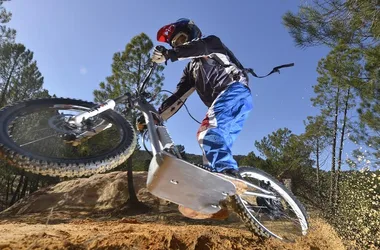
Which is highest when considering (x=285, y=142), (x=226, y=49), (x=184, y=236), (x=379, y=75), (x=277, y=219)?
(x=285, y=142)

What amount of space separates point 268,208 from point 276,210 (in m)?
0.11

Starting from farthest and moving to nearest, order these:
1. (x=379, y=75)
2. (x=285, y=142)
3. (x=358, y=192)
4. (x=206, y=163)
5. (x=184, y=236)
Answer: (x=285, y=142) < (x=358, y=192) < (x=379, y=75) < (x=184, y=236) < (x=206, y=163)

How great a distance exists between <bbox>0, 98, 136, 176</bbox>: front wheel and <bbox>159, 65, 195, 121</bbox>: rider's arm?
927 millimetres

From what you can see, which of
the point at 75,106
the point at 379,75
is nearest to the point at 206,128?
the point at 75,106

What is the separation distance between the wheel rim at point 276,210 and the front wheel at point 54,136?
1.52 meters

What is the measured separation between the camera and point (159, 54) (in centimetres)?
325

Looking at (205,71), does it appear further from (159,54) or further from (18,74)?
(18,74)

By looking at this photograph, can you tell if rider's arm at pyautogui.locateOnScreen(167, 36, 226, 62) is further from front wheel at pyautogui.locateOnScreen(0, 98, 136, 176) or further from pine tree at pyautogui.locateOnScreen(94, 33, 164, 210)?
pine tree at pyautogui.locateOnScreen(94, 33, 164, 210)

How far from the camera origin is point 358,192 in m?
17.5

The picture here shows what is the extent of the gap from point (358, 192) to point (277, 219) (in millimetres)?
15963

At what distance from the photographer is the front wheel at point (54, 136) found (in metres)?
2.61

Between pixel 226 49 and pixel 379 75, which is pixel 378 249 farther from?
pixel 226 49

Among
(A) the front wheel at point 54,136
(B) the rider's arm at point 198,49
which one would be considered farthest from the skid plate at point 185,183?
(B) the rider's arm at point 198,49

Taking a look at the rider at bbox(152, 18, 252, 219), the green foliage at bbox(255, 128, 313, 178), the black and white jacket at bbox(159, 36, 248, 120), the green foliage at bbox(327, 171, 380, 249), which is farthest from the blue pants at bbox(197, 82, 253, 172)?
the green foliage at bbox(255, 128, 313, 178)
